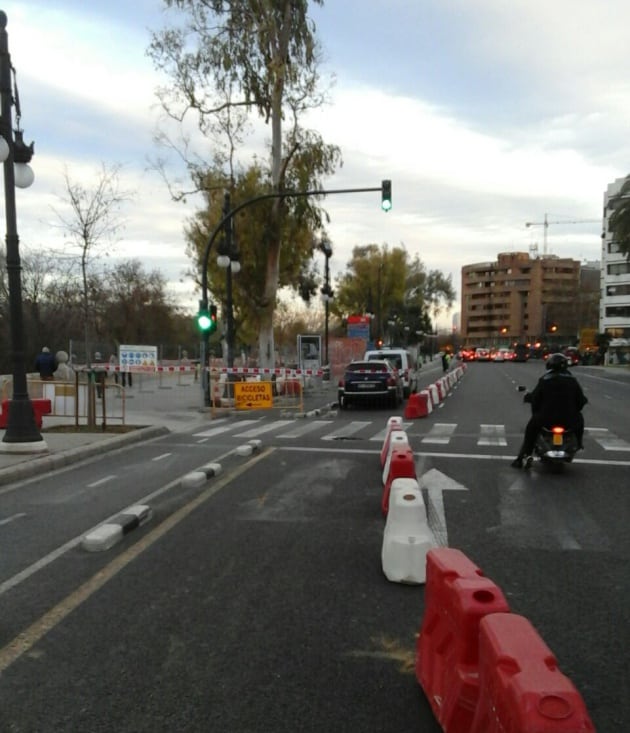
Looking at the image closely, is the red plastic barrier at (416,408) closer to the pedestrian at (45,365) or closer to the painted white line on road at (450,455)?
the painted white line on road at (450,455)

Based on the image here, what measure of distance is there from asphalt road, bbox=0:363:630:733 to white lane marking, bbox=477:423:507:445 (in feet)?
10.4

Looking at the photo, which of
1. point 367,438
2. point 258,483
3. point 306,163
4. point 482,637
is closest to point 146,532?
point 258,483

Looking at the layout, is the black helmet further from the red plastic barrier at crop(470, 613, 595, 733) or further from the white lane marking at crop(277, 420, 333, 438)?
the red plastic barrier at crop(470, 613, 595, 733)

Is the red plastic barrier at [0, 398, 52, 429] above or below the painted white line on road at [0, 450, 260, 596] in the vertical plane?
above

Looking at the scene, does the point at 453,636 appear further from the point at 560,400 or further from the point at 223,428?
the point at 223,428

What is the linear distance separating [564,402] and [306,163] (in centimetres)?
1961

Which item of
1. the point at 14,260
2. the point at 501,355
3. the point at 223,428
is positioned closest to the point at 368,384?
the point at 223,428

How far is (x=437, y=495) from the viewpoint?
8.27 meters

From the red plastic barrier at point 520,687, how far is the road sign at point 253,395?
729 inches

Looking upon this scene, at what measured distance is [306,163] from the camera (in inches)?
1057

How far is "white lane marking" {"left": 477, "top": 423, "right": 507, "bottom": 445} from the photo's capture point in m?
13.3

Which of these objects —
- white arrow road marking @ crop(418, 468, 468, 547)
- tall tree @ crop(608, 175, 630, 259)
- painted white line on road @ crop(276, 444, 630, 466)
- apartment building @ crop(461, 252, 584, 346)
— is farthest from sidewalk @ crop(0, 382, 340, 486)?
apartment building @ crop(461, 252, 584, 346)

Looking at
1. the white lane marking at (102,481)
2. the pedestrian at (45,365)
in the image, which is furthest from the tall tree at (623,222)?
the white lane marking at (102,481)

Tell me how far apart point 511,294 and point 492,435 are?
164 meters
